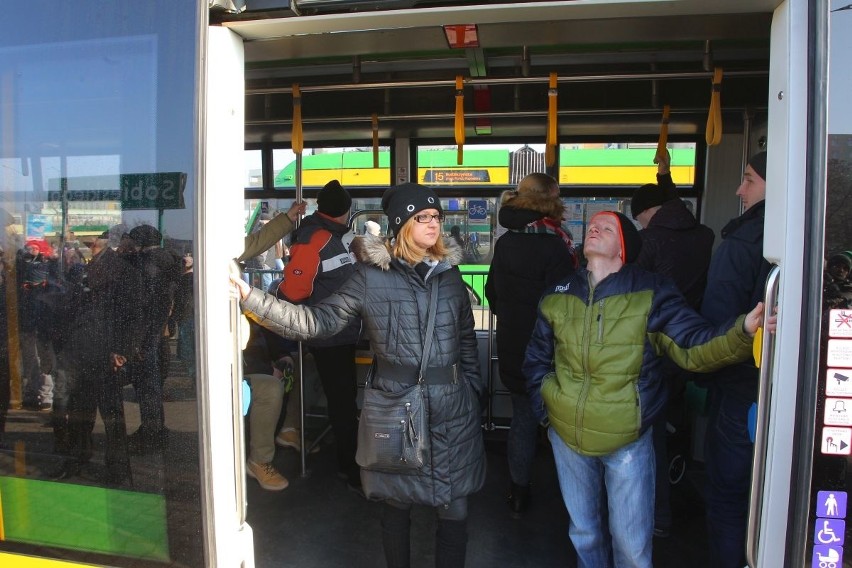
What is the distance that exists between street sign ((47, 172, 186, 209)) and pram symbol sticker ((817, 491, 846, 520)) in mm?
1654

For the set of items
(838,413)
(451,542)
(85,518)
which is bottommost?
(451,542)

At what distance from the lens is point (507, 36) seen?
2475 mm

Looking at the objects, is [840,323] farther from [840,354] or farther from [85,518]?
[85,518]

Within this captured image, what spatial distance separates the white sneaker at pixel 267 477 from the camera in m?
3.41

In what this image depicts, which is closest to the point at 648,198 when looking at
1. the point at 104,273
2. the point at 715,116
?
the point at 715,116

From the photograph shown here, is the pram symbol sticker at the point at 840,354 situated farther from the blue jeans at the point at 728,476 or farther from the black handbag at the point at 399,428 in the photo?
the black handbag at the point at 399,428

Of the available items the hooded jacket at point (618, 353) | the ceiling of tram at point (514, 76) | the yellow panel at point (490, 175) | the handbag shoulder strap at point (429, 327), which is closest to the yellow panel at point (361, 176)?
the ceiling of tram at point (514, 76)

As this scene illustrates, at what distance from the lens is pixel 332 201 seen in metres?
3.31

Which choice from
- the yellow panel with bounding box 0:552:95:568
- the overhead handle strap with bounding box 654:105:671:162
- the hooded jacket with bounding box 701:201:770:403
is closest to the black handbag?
the yellow panel with bounding box 0:552:95:568

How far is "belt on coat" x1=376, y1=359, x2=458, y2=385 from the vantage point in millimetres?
2061

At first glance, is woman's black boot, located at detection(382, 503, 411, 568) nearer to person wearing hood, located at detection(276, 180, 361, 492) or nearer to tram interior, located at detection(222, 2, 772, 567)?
tram interior, located at detection(222, 2, 772, 567)

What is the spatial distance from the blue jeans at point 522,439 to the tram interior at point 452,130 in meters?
0.26

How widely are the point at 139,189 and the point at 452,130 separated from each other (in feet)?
11.6

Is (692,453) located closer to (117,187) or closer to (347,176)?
(347,176)
